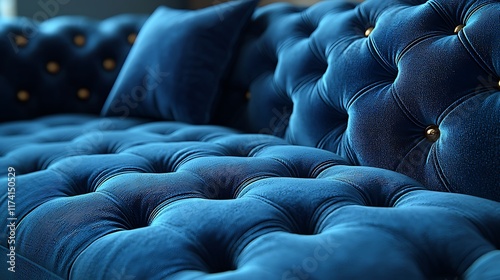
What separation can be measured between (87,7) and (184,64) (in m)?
1.19

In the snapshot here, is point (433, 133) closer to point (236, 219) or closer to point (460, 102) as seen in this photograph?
point (460, 102)

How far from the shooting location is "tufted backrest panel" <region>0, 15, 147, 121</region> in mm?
1531

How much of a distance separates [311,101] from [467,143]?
35cm

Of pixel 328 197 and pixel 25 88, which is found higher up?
pixel 328 197

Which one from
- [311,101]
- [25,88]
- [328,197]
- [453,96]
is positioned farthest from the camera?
[25,88]

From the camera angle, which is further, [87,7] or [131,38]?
[87,7]

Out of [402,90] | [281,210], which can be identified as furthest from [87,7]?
[281,210]

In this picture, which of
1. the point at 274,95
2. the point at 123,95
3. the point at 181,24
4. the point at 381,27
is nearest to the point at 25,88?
the point at 123,95

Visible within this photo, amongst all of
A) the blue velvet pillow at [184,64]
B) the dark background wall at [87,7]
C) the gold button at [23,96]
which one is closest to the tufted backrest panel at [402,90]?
the blue velvet pillow at [184,64]

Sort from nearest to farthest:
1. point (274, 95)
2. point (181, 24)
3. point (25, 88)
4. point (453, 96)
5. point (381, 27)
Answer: point (453, 96) → point (381, 27) → point (274, 95) → point (181, 24) → point (25, 88)

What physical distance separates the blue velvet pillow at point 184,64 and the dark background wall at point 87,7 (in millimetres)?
A: 970

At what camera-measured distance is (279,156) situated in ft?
2.83

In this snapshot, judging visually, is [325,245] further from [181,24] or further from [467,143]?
[181,24]

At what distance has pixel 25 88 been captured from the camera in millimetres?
1546
